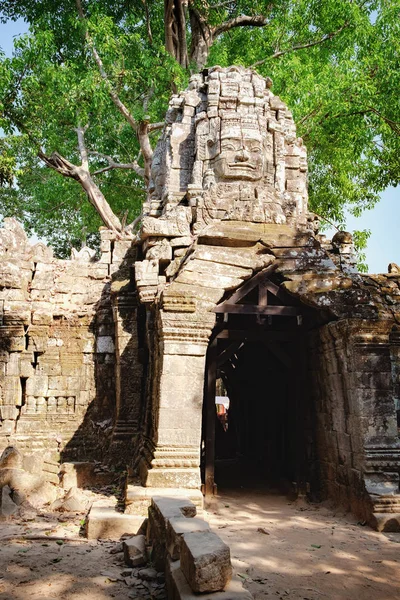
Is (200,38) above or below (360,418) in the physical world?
above

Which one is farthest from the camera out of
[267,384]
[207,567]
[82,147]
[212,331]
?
[82,147]

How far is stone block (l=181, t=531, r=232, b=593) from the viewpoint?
362cm

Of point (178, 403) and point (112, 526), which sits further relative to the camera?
point (178, 403)

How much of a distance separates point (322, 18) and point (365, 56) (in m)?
1.73

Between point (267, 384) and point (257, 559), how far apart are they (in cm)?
546

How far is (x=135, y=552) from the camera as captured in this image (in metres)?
5.30

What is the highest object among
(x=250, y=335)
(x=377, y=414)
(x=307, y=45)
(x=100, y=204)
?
(x=307, y=45)

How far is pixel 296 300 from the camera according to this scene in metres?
7.90

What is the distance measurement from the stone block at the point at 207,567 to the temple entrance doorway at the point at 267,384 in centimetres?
382

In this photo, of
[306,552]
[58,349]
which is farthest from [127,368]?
[306,552]

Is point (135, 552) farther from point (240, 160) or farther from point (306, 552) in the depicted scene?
point (240, 160)

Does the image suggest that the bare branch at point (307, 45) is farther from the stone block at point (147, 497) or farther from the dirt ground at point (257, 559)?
the dirt ground at point (257, 559)

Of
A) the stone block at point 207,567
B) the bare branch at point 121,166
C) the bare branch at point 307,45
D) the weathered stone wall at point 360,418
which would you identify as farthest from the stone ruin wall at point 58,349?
the bare branch at point 307,45

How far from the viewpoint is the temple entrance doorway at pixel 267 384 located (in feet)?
25.6
